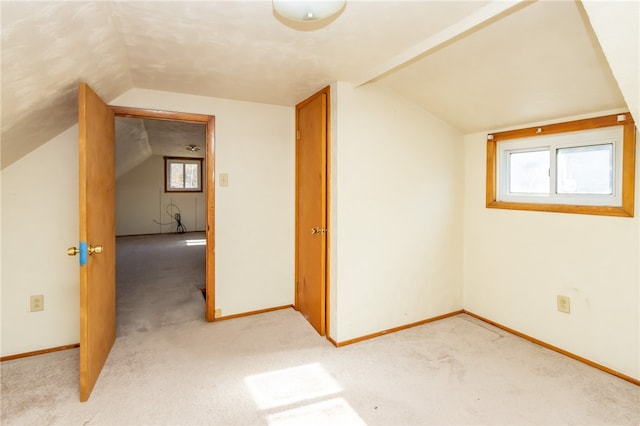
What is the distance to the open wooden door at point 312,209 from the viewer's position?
2547mm

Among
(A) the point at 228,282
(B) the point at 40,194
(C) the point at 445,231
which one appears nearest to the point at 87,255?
(B) the point at 40,194

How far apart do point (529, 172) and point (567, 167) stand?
29 centimetres

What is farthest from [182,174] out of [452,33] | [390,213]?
[452,33]

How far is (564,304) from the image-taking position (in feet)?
7.63

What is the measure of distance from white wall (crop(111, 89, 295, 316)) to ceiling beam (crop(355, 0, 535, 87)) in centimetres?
120

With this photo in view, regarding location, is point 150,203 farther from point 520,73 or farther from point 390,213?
point 520,73

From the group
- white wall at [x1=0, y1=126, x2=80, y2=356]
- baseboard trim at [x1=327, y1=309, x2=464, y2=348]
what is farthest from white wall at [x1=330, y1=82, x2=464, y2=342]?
white wall at [x1=0, y1=126, x2=80, y2=356]

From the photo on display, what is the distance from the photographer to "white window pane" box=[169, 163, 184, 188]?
8594mm

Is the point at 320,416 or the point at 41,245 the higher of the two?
the point at 41,245

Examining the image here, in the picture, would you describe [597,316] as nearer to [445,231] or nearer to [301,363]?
[445,231]

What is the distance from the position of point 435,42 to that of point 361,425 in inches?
79.7

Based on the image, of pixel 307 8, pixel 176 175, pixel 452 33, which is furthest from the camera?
pixel 176 175

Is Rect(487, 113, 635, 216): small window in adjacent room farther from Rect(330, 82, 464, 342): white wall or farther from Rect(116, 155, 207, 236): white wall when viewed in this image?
Rect(116, 155, 207, 236): white wall

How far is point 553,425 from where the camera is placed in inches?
63.7
